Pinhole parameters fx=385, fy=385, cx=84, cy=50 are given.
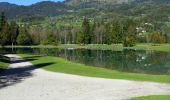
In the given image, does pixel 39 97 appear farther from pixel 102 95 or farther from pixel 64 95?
pixel 102 95

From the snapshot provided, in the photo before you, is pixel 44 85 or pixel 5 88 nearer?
pixel 5 88

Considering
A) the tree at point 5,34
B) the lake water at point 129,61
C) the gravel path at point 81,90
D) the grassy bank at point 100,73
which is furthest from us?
the tree at point 5,34

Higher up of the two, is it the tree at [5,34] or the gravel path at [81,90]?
the tree at [5,34]

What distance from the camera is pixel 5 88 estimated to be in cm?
3069

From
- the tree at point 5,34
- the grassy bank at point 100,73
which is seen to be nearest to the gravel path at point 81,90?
the grassy bank at point 100,73

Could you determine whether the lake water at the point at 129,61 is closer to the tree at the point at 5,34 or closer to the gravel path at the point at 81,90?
the gravel path at the point at 81,90

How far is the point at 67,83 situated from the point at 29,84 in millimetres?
3434

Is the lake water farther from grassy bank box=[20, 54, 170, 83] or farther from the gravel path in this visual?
A: the gravel path

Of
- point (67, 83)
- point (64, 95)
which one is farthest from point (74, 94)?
point (67, 83)

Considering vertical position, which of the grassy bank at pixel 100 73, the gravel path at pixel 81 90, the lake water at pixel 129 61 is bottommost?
the lake water at pixel 129 61

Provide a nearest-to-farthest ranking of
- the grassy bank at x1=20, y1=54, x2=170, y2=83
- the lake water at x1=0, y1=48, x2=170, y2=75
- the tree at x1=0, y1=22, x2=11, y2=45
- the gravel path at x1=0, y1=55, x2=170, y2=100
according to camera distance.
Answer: the gravel path at x1=0, y1=55, x2=170, y2=100
the grassy bank at x1=20, y1=54, x2=170, y2=83
the lake water at x1=0, y1=48, x2=170, y2=75
the tree at x1=0, y1=22, x2=11, y2=45

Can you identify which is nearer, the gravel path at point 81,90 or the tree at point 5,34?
the gravel path at point 81,90

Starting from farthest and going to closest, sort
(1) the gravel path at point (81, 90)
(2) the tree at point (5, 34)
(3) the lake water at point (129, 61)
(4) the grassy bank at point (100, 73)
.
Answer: (2) the tree at point (5, 34), (3) the lake water at point (129, 61), (4) the grassy bank at point (100, 73), (1) the gravel path at point (81, 90)

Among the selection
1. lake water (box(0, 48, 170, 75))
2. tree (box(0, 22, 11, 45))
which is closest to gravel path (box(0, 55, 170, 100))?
lake water (box(0, 48, 170, 75))
